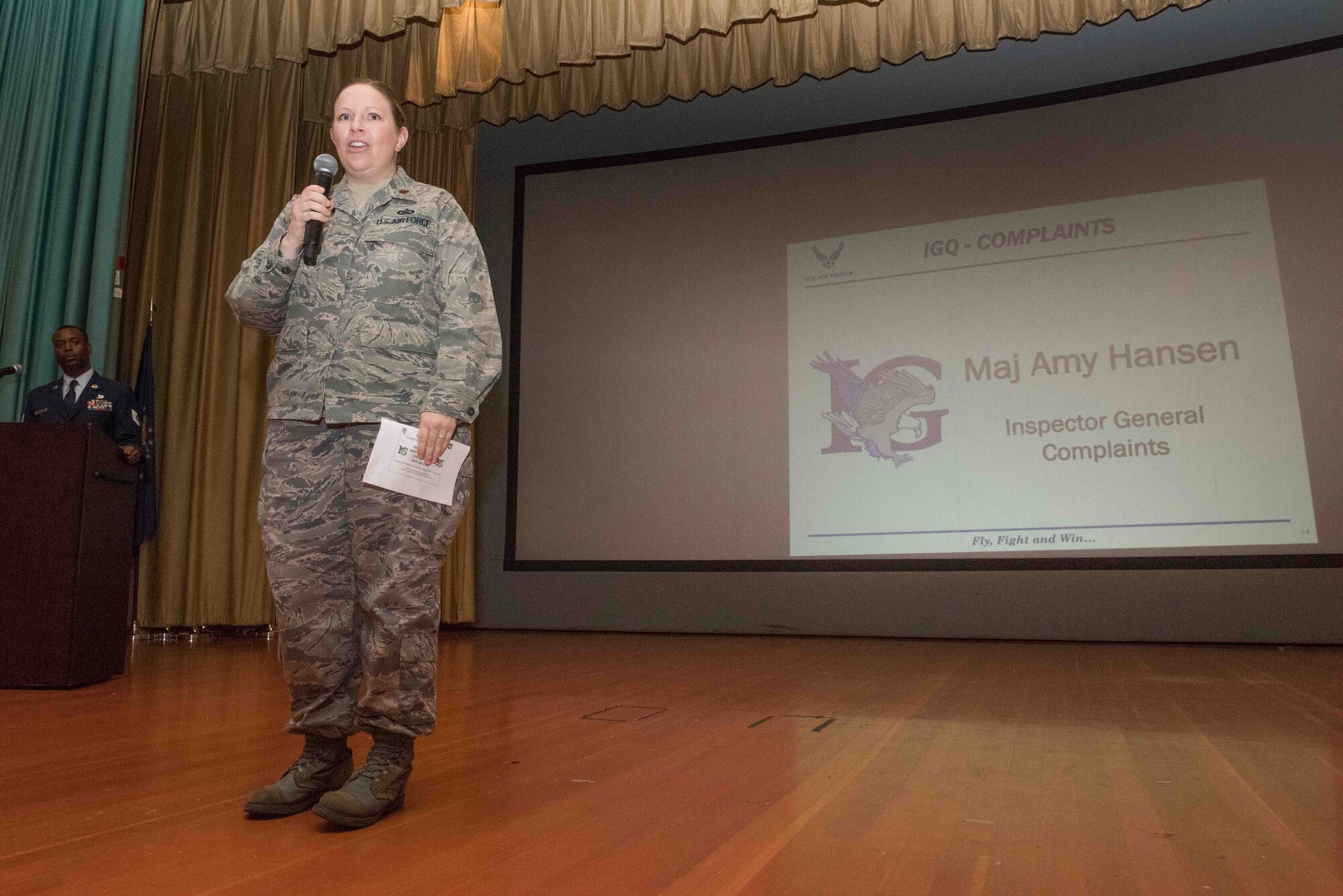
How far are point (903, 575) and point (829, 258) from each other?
1813 mm

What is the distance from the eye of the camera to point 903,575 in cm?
507

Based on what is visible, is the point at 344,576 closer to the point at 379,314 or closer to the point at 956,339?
the point at 379,314

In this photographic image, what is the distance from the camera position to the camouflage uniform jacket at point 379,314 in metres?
1.46

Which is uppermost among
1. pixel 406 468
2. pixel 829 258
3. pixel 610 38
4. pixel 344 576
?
pixel 610 38

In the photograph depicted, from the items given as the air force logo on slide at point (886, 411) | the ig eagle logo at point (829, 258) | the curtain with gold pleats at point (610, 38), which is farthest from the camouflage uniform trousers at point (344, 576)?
the ig eagle logo at point (829, 258)

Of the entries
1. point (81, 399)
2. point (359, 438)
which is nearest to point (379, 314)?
point (359, 438)

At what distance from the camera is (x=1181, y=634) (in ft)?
15.0

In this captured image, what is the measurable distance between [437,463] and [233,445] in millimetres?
4215

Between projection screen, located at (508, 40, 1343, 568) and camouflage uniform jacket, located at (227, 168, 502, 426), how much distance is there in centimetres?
381

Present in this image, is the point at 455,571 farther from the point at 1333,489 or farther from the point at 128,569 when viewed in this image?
the point at 1333,489

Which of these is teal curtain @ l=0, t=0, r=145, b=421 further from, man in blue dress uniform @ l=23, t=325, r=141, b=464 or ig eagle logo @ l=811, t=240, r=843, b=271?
ig eagle logo @ l=811, t=240, r=843, b=271

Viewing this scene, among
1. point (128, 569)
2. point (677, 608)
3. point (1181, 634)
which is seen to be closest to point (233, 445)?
point (128, 569)

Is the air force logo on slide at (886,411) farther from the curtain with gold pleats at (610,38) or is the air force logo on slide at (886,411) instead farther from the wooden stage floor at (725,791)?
the wooden stage floor at (725,791)

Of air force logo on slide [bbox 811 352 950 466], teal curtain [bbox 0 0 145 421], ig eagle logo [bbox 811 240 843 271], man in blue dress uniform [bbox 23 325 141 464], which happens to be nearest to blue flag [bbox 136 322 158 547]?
teal curtain [bbox 0 0 145 421]
